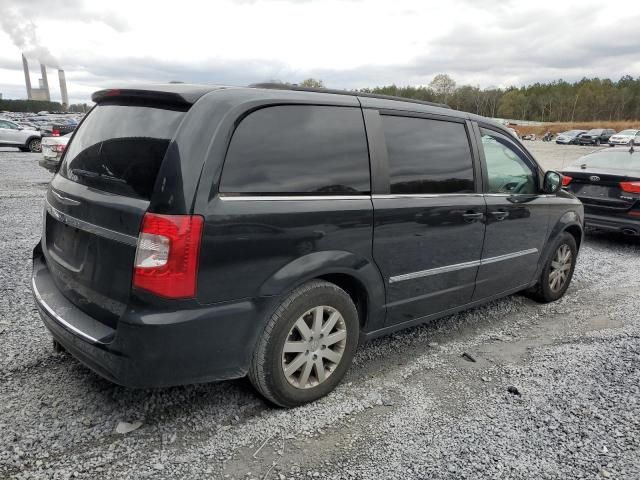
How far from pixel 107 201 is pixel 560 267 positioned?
4.26 metres

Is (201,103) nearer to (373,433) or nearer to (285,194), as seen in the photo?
(285,194)

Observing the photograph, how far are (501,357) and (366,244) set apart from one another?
158cm

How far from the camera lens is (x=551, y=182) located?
14.4ft

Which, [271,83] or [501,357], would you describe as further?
[501,357]

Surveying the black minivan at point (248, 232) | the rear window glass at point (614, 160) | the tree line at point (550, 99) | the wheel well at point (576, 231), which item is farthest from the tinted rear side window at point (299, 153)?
the tree line at point (550, 99)

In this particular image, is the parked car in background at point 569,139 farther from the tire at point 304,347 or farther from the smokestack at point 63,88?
the smokestack at point 63,88

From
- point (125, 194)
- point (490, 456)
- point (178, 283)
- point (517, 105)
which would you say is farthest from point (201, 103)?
point (517, 105)

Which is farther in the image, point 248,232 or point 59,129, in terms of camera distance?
point 59,129

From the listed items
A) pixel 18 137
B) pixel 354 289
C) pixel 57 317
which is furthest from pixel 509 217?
pixel 18 137

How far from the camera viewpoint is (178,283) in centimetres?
227

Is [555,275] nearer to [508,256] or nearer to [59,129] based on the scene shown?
[508,256]

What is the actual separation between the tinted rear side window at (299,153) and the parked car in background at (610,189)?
18.5 ft

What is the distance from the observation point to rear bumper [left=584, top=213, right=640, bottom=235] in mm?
6875

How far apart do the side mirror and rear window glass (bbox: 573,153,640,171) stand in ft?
12.6
